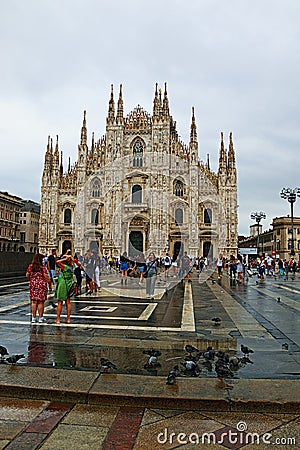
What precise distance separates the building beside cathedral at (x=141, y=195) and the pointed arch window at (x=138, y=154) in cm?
12

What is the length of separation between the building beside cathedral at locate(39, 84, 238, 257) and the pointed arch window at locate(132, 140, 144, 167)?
117 mm

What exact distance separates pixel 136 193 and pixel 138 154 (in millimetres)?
4714

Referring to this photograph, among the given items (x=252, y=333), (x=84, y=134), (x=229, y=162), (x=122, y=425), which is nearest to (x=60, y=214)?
(x=84, y=134)

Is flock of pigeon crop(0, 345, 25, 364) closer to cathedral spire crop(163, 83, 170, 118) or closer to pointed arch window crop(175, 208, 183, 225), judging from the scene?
pointed arch window crop(175, 208, 183, 225)

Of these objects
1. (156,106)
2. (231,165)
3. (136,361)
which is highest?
(156,106)

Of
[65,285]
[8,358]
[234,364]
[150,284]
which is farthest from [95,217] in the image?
[234,364]

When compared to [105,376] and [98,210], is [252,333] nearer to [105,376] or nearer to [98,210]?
[105,376]

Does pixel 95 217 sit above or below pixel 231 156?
below

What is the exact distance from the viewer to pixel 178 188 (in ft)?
153

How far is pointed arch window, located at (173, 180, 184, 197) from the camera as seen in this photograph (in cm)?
4634

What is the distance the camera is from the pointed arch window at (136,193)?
154 ft

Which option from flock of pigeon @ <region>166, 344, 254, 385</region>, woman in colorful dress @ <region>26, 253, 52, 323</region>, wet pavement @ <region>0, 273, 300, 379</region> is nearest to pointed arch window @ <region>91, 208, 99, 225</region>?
wet pavement @ <region>0, 273, 300, 379</region>

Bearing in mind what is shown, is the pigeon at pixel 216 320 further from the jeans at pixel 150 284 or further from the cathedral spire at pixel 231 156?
the cathedral spire at pixel 231 156

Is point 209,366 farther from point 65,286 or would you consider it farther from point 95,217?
point 95,217
